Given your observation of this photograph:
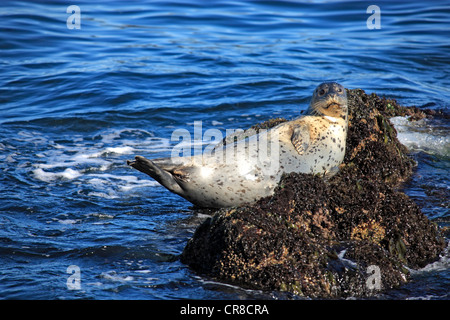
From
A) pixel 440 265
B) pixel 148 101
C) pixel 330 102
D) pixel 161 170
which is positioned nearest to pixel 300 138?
pixel 330 102

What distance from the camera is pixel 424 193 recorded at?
19.1 ft

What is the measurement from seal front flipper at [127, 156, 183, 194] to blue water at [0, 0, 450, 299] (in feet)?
1.13

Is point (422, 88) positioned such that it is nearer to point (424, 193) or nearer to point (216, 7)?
point (424, 193)

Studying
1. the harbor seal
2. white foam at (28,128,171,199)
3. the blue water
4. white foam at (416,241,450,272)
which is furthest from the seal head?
white foam at (28,128,171,199)

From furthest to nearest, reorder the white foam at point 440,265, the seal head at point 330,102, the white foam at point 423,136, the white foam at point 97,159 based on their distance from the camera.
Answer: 1. the white foam at point 423,136
2. the white foam at point 97,159
3. the seal head at point 330,102
4. the white foam at point 440,265

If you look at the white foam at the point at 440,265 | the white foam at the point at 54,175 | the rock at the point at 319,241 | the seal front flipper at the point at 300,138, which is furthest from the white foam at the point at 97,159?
the white foam at the point at 440,265

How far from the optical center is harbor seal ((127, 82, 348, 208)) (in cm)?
520

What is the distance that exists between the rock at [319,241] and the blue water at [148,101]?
142mm

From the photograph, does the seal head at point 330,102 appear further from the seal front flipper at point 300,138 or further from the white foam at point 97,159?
the white foam at point 97,159

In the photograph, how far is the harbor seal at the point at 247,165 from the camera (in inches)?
205

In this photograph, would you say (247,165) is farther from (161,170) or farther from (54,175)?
(54,175)

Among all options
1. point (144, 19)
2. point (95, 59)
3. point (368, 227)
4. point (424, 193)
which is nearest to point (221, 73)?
point (95, 59)

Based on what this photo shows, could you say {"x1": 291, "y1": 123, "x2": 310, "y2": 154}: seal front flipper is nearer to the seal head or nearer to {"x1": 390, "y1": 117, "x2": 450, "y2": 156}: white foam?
the seal head

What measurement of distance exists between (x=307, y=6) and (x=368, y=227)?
1443cm
